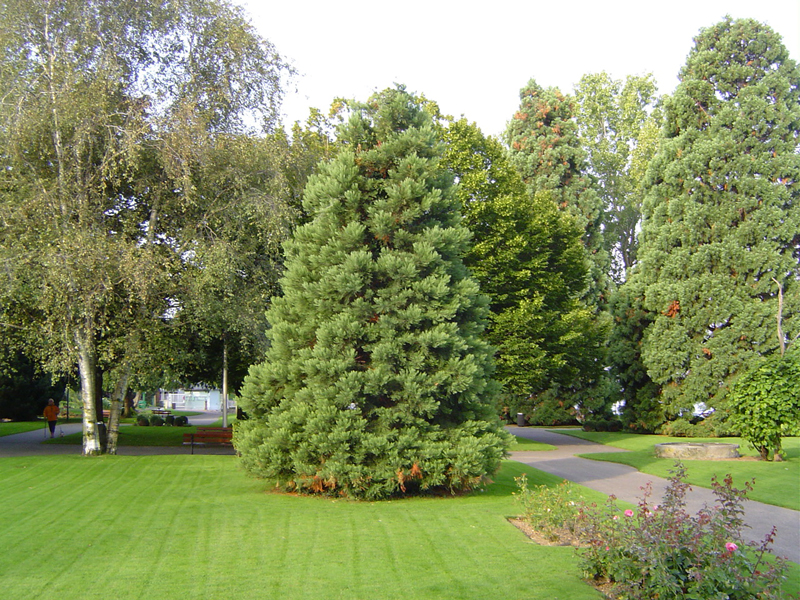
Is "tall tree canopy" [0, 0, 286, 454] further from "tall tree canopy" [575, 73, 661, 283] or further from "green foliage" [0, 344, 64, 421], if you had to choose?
"tall tree canopy" [575, 73, 661, 283]

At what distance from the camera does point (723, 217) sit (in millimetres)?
27812

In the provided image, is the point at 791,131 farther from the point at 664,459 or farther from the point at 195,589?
the point at 195,589

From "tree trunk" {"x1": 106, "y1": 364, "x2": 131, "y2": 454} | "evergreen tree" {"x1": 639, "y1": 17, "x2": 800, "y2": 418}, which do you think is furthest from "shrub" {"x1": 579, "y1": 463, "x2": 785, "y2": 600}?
"evergreen tree" {"x1": 639, "y1": 17, "x2": 800, "y2": 418}

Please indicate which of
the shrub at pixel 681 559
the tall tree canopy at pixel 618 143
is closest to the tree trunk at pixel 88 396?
the shrub at pixel 681 559

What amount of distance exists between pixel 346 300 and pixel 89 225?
332 inches

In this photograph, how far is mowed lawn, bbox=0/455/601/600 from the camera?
6617 mm

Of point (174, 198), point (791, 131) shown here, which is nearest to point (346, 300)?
point (174, 198)

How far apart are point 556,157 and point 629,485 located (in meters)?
25.7

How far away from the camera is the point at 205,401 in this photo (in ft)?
246

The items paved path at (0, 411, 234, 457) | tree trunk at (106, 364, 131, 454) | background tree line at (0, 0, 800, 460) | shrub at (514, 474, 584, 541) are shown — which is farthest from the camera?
paved path at (0, 411, 234, 457)

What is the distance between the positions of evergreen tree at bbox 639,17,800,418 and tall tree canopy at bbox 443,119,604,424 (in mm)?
3996

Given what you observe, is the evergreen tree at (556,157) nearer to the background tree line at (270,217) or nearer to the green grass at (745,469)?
the background tree line at (270,217)

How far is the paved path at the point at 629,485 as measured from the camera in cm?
995

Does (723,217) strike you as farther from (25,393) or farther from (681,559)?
(25,393)
